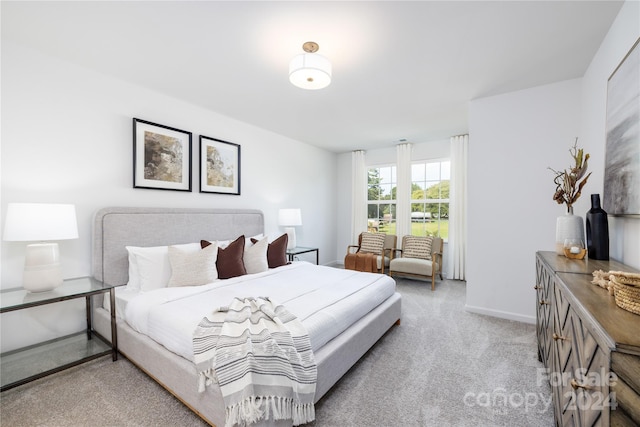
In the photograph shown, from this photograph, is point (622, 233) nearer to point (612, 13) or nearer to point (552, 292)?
point (552, 292)

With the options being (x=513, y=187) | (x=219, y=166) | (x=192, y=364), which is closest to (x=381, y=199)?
(x=513, y=187)

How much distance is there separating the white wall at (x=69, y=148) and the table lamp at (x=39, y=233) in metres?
0.34

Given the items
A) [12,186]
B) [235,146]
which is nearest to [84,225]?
[12,186]

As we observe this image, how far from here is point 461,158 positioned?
4.97m

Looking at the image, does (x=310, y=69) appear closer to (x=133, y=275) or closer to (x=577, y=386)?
(x=577, y=386)

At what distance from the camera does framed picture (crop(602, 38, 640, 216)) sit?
1.63 m

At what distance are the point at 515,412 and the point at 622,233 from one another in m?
1.41

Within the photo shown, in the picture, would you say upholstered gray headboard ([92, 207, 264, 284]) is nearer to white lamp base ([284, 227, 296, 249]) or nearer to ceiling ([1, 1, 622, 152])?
white lamp base ([284, 227, 296, 249])

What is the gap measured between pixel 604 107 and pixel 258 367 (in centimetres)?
323

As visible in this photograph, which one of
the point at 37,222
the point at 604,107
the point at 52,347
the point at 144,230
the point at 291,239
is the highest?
the point at 604,107

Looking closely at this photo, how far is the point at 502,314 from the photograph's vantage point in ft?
10.7

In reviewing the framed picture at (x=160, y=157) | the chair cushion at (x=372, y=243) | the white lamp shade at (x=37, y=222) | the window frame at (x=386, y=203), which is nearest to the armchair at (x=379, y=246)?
the chair cushion at (x=372, y=243)

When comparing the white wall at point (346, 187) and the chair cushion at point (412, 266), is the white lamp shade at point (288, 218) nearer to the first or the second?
the chair cushion at point (412, 266)

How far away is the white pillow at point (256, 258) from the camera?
3264 mm
